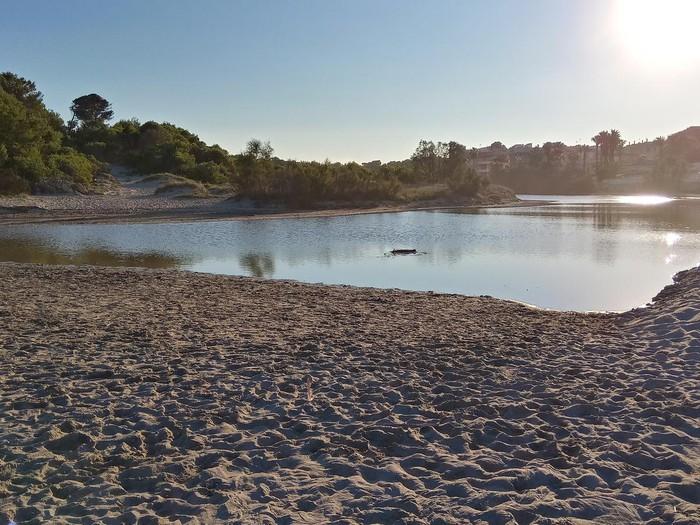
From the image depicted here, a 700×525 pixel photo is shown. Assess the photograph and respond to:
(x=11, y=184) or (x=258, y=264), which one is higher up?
(x=11, y=184)

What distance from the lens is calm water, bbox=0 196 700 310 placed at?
15570 mm

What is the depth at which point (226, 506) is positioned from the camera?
Result: 3926 millimetres

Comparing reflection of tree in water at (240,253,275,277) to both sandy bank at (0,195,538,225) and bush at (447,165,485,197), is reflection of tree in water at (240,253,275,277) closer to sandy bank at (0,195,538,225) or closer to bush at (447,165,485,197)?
sandy bank at (0,195,538,225)

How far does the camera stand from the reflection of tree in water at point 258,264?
17.4m

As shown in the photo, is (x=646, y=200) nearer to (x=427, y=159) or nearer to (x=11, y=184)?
(x=427, y=159)

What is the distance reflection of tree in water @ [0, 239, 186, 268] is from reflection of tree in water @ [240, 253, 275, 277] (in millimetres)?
2178

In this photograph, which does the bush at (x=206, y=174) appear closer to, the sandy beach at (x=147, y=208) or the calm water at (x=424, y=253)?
the sandy beach at (x=147, y=208)

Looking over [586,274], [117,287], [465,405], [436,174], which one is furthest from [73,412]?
[436,174]

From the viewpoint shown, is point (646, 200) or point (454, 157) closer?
point (646, 200)

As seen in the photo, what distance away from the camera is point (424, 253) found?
2247cm

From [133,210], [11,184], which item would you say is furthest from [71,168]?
[133,210]

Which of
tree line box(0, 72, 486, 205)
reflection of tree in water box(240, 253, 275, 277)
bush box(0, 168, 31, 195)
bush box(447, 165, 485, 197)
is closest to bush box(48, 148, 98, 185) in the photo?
tree line box(0, 72, 486, 205)

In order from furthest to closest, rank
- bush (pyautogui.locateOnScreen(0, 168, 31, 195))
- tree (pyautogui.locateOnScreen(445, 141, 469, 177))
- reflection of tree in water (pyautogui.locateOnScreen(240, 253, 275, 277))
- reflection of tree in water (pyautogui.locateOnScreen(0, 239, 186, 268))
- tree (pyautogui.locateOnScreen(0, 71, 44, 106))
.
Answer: tree (pyautogui.locateOnScreen(445, 141, 469, 177)) < tree (pyautogui.locateOnScreen(0, 71, 44, 106)) < bush (pyautogui.locateOnScreen(0, 168, 31, 195)) < reflection of tree in water (pyautogui.locateOnScreen(0, 239, 186, 268)) < reflection of tree in water (pyautogui.locateOnScreen(240, 253, 275, 277))

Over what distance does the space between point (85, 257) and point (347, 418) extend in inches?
698
